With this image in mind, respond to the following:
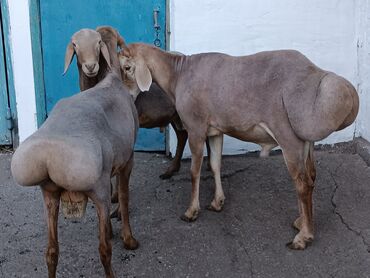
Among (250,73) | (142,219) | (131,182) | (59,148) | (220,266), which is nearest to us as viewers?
(59,148)

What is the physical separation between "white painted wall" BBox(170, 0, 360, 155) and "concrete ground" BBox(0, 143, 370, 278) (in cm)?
92

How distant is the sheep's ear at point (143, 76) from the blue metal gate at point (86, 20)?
1418 mm

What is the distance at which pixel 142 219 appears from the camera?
505 centimetres

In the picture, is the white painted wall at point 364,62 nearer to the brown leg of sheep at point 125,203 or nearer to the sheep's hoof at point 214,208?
the sheep's hoof at point 214,208

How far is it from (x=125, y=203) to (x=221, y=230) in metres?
0.87

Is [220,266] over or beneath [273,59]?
beneath

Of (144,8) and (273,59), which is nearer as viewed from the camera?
(273,59)

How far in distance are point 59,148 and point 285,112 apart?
1.78 meters

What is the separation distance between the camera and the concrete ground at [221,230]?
13.9 ft

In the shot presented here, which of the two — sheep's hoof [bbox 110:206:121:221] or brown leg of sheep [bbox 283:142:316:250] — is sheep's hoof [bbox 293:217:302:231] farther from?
sheep's hoof [bbox 110:206:121:221]

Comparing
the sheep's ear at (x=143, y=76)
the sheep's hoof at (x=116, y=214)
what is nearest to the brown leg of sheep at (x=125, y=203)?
the sheep's hoof at (x=116, y=214)

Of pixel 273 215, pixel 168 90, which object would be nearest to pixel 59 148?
pixel 168 90

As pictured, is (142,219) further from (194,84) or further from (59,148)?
(59,148)

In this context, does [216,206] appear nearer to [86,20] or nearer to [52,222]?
[52,222]
